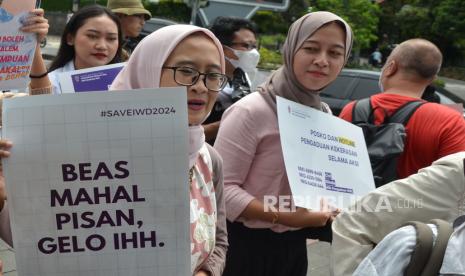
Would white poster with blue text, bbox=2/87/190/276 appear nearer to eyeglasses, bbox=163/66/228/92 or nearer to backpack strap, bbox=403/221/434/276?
eyeglasses, bbox=163/66/228/92

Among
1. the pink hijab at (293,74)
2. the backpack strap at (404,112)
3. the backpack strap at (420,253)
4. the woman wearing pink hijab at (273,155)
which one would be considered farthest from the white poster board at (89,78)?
the backpack strap at (420,253)

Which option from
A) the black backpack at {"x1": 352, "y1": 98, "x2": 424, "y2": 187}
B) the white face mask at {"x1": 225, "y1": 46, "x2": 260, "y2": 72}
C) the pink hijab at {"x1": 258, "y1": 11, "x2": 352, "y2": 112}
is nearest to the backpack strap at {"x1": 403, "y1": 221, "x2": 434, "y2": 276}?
the pink hijab at {"x1": 258, "y1": 11, "x2": 352, "y2": 112}

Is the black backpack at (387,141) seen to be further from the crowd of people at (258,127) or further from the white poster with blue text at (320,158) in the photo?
the white poster with blue text at (320,158)

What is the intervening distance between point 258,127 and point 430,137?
863 millimetres

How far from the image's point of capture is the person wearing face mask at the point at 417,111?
254 centimetres

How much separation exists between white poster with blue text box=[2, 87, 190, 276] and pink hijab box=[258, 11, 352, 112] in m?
0.99

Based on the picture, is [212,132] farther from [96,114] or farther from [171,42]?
[96,114]

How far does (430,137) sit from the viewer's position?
8.39 ft

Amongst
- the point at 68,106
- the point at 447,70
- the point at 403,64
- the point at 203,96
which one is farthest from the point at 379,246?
the point at 447,70

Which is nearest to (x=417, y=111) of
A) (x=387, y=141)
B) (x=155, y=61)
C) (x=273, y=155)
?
(x=387, y=141)

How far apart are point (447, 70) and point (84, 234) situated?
1430 inches

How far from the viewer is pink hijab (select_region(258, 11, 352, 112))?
227 centimetres

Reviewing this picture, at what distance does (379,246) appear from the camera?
152 centimetres

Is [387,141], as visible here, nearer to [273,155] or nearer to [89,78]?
[273,155]
